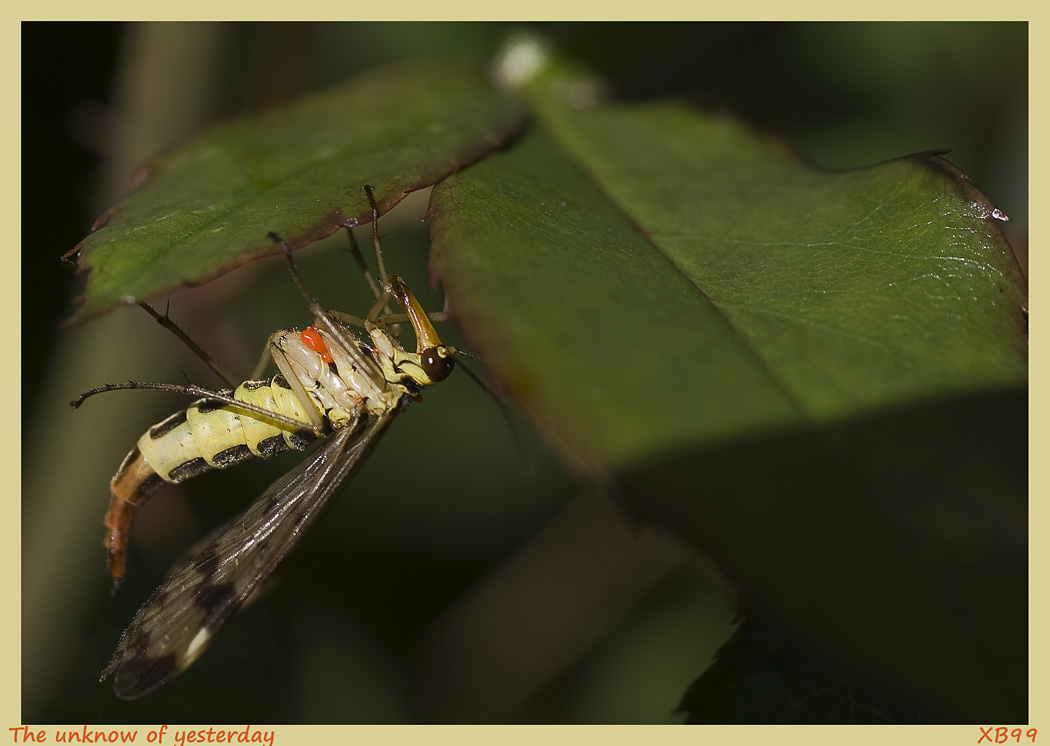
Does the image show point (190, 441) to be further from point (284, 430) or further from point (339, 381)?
point (339, 381)

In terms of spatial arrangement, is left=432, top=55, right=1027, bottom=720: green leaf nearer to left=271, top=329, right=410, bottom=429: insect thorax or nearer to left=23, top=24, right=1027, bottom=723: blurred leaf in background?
left=23, top=24, right=1027, bottom=723: blurred leaf in background

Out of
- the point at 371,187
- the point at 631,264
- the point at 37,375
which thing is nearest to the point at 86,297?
the point at 371,187

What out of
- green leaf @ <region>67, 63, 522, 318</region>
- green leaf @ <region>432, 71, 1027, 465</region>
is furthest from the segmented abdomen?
green leaf @ <region>432, 71, 1027, 465</region>

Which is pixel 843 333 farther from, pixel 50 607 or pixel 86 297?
pixel 50 607

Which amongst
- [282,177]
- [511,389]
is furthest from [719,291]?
[282,177]

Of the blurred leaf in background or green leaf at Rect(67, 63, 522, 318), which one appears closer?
the blurred leaf in background

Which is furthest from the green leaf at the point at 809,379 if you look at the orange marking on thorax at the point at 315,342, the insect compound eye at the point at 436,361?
the orange marking on thorax at the point at 315,342
